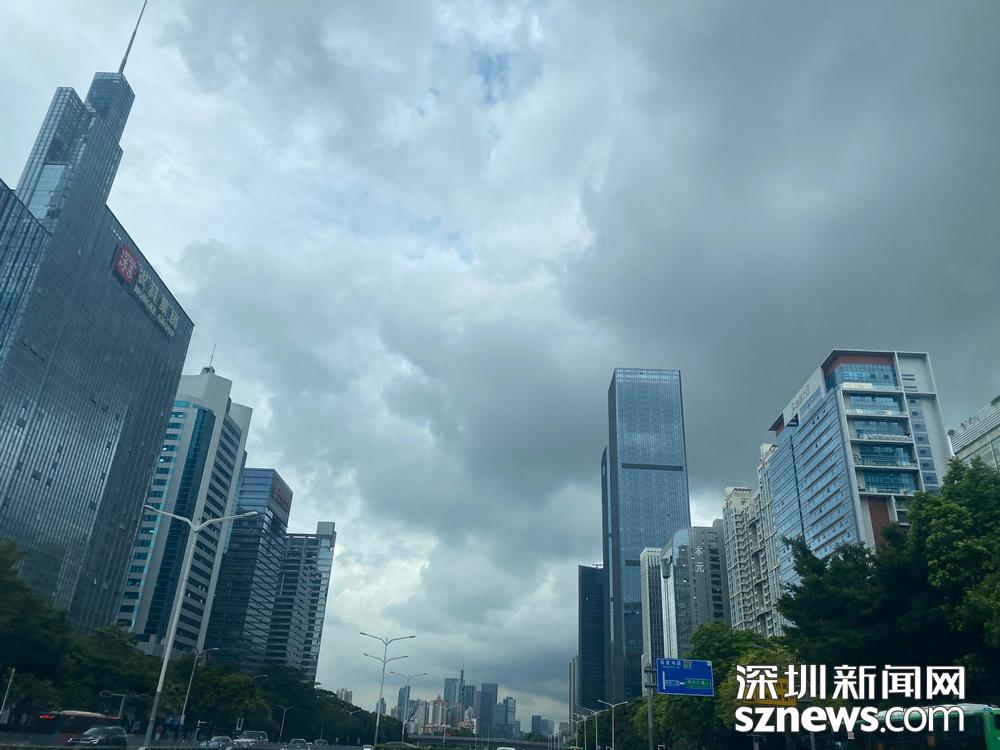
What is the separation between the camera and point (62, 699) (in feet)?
210

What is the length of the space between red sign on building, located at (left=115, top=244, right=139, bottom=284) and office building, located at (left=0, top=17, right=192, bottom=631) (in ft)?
0.66

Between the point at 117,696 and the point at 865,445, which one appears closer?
the point at 117,696

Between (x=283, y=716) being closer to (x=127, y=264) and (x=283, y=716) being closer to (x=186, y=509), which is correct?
(x=186, y=509)

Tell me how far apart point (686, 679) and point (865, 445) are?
72871 mm

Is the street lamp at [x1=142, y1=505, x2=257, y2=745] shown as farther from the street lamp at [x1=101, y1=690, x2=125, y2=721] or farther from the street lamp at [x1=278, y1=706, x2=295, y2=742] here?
the street lamp at [x1=278, y1=706, x2=295, y2=742]

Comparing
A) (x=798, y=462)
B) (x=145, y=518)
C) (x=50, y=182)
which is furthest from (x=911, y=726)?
(x=145, y=518)

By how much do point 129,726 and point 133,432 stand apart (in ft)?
187

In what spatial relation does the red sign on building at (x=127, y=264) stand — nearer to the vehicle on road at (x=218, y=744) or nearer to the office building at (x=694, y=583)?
the vehicle on road at (x=218, y=744)

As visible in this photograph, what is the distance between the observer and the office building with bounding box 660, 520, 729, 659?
7047 inches

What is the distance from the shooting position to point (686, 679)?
153ft

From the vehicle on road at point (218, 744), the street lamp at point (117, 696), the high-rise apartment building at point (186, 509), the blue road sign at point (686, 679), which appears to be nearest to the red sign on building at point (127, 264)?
the high-rise apartment building at point (186, 509)

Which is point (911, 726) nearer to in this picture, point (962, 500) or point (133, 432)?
point (962, 500)

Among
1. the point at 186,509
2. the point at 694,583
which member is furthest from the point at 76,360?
the point at 694,583

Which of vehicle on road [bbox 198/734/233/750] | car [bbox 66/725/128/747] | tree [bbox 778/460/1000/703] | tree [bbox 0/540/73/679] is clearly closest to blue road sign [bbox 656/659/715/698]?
tree [bbox 778/460/1000/703]
